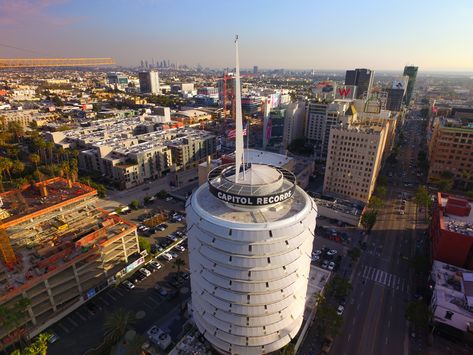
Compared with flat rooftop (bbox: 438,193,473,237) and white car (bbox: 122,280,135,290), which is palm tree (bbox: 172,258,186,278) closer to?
white car (bbox: 122,280,135,290)

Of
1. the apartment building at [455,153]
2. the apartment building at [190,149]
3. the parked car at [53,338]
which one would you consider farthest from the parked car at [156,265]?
the apartment building at [455,153]

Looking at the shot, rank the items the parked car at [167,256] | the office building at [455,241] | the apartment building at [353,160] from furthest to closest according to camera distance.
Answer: the apartment building at [353,160] → the parked car at [167,256] → the office building at [455,241]

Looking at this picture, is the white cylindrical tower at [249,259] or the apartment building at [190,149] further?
the apartment building at [190,149]

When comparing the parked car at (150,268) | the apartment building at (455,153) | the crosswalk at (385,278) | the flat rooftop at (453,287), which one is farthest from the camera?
the apartment building at (455,153)

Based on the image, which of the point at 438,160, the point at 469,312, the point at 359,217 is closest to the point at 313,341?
the point at 469,312

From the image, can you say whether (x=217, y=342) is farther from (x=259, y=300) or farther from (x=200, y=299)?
(x=259, y=300)

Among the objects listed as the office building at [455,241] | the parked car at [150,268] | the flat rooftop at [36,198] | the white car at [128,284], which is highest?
the flat rooftop at [36,198]

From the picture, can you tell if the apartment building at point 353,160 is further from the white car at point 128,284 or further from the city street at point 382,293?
the white car at point 128,284
